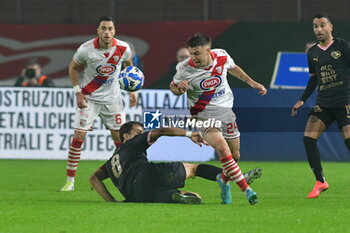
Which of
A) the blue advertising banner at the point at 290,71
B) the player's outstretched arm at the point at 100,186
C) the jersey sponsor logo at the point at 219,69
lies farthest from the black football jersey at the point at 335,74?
the blue advertising banner at the point at 290,71

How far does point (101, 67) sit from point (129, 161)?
2.91 m

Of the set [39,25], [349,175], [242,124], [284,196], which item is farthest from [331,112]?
[39,25]

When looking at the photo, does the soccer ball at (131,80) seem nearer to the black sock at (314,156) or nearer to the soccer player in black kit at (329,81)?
the soccer player in black kit at (329,81)

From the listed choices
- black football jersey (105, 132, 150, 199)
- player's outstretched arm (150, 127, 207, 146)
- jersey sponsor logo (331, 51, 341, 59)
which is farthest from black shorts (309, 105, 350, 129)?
black football jersey (105, 132, 150, 199)

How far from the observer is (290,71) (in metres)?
21.6

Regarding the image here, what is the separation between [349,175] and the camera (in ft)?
53.0

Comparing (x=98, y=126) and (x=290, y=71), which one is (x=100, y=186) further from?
(x=290, y=71)

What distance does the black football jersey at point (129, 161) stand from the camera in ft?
36.5

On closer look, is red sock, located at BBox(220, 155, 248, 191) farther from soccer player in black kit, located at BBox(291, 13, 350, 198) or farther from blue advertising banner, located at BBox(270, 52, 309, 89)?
blue advertising banner, located at BBox(270, 52, 309, 89)

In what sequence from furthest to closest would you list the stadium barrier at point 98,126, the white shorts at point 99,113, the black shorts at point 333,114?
the stadium barrier at point 98,126, the white shorts at point 99,113, the black shorts at point 333,114

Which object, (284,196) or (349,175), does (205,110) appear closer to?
(284,196)

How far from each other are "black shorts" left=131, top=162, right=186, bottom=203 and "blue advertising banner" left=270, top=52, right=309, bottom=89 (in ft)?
34.7

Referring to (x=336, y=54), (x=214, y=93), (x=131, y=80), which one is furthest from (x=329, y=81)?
(x=131, y=80)

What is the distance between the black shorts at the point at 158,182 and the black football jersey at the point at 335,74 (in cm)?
217
